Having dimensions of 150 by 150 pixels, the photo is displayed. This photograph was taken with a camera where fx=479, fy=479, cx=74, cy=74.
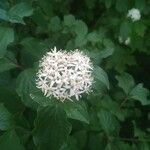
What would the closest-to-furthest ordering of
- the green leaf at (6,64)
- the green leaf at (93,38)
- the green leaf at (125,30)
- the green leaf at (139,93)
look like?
the green leaf at (6,64)
the green leaf at (139,93)
the green leaf at (93,38)
the green leaf at (125,30)

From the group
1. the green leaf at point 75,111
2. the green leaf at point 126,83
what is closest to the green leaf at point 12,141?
the green leaf at point 75,111

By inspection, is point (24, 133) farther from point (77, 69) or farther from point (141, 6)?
point (141, 6)

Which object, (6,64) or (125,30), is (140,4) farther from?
(6,64)

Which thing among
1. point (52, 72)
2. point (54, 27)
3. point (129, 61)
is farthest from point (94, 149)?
point (129, 61)

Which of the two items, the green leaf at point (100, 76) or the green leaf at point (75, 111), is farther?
the green leaf at point (100, 76)

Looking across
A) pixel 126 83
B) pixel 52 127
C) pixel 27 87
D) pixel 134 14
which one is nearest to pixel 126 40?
pixel 134 14

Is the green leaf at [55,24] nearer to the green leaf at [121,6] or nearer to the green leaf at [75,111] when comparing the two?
the green leaf at [121,6]
